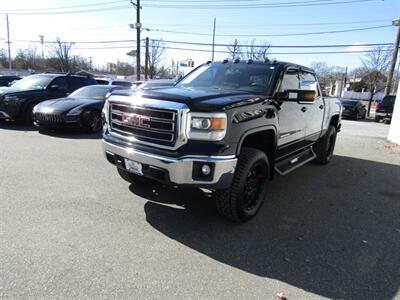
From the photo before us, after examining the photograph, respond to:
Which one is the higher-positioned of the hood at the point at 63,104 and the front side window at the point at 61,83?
the front side window at the point at 61,83

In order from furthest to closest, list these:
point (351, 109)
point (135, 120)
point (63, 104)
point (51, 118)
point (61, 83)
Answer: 1. point (351, 109)
2. point (61, 83)
3. point (63, 104)
4. point (51, 118)
5. point (135, 120)

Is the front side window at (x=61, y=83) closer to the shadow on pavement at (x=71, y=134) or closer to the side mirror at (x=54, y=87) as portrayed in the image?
the side mirror at (x=54, y=87)

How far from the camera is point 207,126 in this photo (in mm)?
3287

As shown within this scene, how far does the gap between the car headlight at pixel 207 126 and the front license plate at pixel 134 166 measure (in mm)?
706

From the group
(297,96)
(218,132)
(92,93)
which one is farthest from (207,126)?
(92,93)

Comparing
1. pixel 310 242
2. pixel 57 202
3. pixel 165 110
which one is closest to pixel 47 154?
pixel 57 202

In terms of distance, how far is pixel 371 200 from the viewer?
16.6 feet

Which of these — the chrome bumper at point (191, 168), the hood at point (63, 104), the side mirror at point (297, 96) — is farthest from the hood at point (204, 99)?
the hood at point (63, 104)

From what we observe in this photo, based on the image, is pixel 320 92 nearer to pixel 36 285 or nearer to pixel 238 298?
pixel 238 298

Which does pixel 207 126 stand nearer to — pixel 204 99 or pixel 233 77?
pixel 204 99

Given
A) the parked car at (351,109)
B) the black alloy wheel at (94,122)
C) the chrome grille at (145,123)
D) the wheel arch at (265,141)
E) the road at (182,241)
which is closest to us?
the road at (182,241)

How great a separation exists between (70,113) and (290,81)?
20.9ft

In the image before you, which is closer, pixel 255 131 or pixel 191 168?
pixel 191 168

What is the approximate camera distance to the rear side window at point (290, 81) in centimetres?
467
